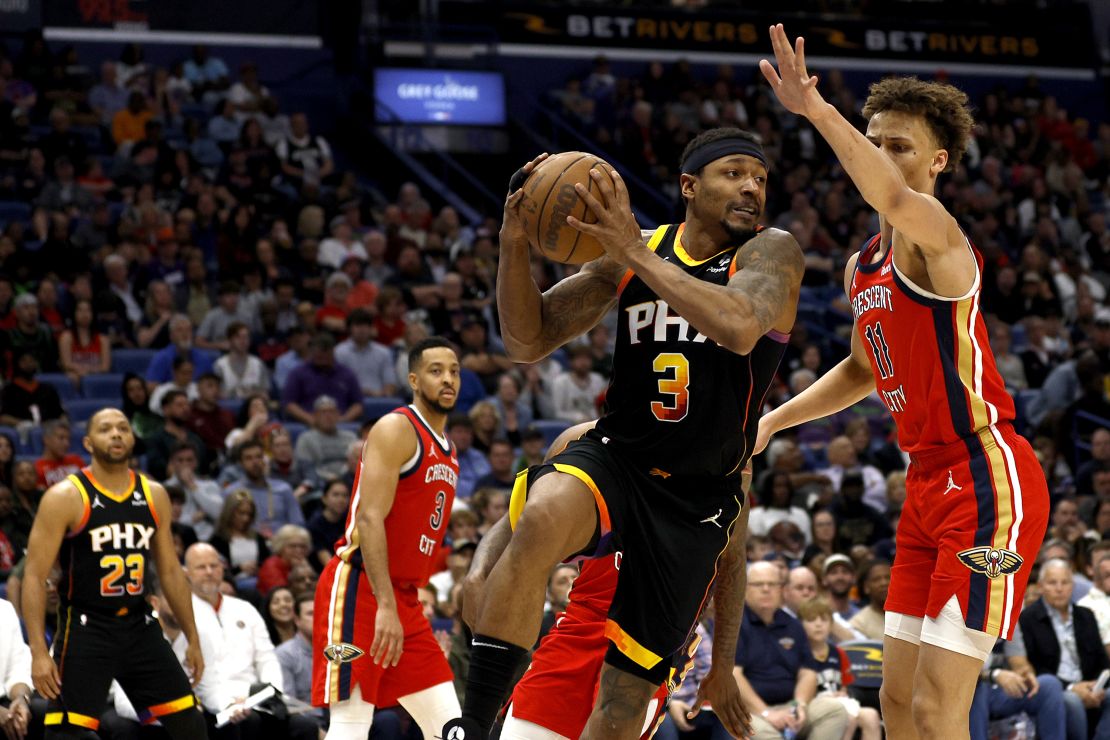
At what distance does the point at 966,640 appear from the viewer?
4.95m

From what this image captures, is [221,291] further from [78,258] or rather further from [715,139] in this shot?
[715,139]

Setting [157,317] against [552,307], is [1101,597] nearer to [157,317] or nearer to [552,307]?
Result: [552,307]

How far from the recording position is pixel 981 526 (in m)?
5.00

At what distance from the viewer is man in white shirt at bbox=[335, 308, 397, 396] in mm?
13492

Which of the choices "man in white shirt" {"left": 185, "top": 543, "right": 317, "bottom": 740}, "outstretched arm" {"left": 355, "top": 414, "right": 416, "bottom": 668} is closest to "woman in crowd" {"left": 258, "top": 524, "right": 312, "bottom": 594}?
"man in white shirt" {"left": 185, "top": 543, "right": 317, "bottom": 740}

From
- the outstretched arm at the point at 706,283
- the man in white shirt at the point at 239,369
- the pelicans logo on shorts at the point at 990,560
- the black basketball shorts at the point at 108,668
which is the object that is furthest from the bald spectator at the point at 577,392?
the outstretched arm at the point at 706,283

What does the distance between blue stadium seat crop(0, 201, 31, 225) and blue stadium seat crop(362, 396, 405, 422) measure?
482 centimetres

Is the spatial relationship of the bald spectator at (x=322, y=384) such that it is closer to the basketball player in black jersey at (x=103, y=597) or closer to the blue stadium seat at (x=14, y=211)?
the blue stadium seat at (x=14, y=211)

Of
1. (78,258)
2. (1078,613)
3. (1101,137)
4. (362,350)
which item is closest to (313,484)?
(362,350)

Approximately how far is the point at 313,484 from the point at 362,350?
6.73 feet

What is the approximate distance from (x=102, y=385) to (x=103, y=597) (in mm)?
5541

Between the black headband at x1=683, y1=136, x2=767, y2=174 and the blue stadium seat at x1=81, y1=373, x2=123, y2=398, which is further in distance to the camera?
the blue stadium seat at x1=81, y1=373, x2=123, y2=398

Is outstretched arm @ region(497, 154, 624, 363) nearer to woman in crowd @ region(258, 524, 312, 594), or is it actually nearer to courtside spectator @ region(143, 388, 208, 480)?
woman in crowd @ region(258, 524, 312, 594)

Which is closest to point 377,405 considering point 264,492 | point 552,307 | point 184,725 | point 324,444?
point 324,444
